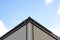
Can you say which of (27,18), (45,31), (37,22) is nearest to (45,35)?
(45,31)

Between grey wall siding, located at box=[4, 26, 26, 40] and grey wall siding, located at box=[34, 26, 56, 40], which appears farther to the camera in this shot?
grey wall siding, located at box=[34, 26, 56, 40]

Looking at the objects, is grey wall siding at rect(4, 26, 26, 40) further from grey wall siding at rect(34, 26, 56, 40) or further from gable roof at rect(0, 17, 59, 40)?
grey wall siding at rect(34, 26, 56, 40)

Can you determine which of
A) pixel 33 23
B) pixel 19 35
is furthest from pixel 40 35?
pixel 19 35

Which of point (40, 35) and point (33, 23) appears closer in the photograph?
point (33, 23)

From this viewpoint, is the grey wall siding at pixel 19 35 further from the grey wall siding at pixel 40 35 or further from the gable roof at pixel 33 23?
the grey wall siding at pixel 40 35

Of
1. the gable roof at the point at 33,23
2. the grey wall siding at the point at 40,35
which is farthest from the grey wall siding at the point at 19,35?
the grey wall siding at the point at 40,35

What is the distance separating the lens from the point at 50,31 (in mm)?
22047

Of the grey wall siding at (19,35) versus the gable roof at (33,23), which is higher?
the gable roof at (33,23)

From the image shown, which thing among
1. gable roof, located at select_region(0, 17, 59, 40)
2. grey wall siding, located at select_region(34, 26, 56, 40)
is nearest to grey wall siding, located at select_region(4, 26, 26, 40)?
gable roof, located at select_region(0, 17, 59, 40)

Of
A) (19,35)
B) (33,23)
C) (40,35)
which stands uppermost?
(33,23)

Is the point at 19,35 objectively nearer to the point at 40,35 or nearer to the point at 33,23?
the point at 33,23

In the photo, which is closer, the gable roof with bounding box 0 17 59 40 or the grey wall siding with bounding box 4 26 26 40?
the grey wall siding with bounding box 4 26 26 40

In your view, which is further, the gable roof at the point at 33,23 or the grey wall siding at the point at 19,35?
the gable roof at the point at 33,23

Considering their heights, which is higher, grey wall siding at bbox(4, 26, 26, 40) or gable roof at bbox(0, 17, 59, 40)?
gable roof at bbox(0, 17, 59, 40)
